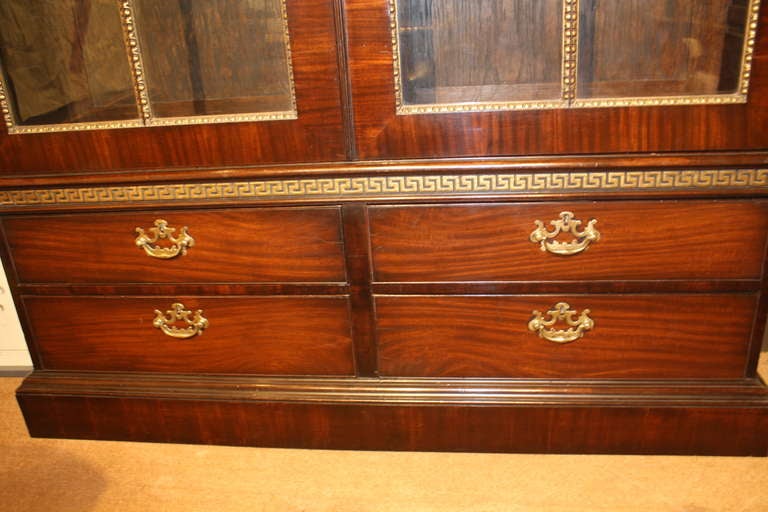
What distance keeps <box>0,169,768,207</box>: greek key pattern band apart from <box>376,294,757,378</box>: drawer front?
0.69 ft

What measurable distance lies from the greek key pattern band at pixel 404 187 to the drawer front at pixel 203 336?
0.22 m

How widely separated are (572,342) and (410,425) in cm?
36

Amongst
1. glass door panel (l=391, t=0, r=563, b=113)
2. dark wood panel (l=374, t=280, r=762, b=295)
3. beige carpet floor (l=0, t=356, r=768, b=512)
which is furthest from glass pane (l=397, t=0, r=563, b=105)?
beige carpet floor (l=0, t=356, r=768, b=512)

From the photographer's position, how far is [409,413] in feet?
4.54

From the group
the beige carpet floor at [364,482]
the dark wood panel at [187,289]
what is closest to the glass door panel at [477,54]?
the dark wood panel at [187,289]

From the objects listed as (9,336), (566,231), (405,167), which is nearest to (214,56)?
(405,167)

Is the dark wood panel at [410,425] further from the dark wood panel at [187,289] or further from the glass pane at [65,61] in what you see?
the glass pane at [65,61]

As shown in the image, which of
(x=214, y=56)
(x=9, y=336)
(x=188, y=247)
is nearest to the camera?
(x=214, y=56)

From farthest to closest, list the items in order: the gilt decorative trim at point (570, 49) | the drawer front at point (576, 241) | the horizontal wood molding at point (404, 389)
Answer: the horizontal wood molding at point (404, 389) → the drawer front at point (576, 241) → the gilt decorative trim at point (570, 49)

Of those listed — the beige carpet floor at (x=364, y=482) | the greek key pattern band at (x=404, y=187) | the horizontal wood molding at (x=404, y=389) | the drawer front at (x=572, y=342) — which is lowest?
the beige carpet floor at (x=364, y=482)

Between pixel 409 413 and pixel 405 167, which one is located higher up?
pixel 405 167

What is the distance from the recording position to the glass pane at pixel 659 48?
3.63ft

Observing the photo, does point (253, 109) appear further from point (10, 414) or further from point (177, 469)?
point (10, 414)

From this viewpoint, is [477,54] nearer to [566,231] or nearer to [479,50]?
[479,50]
